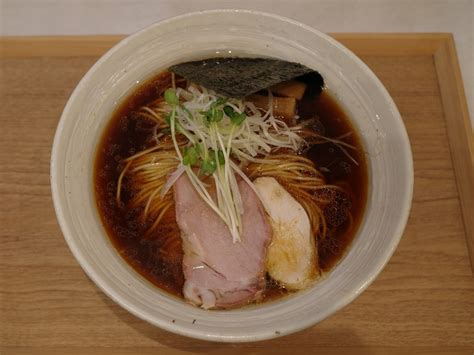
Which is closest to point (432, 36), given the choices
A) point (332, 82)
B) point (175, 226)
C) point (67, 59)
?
point (332, 82)

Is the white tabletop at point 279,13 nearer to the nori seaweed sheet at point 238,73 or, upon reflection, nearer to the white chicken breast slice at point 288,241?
the nori seaweed sheet at point 238,73

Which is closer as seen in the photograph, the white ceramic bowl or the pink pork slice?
the white ceramic bowl

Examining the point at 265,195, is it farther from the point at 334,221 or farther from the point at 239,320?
the point at 239,320

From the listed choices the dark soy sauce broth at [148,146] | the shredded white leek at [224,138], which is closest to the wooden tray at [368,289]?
the dark soy sauce broth at [148,146]

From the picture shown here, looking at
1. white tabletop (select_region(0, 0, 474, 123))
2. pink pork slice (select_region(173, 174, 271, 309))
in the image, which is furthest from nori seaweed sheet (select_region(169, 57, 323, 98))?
white tabletop (select_region(0, 0, 474, 123))

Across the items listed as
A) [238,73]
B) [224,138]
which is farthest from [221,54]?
[224,138]

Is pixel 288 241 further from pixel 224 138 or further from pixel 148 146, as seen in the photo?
pixel 148 146

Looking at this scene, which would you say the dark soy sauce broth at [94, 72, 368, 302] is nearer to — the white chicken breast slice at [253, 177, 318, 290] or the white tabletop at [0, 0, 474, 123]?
the white chicken breast slice at [253, 177, 318, 290]
